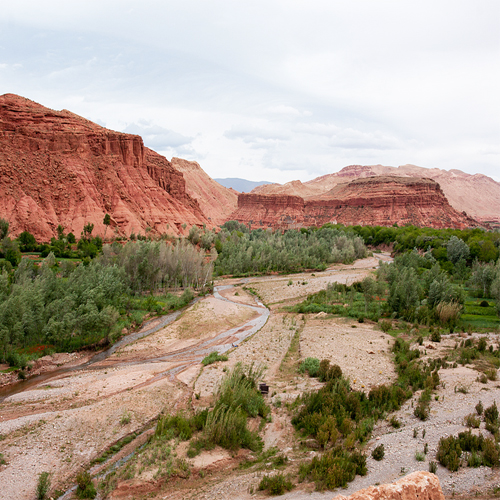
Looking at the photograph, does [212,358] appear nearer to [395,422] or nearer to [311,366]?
[311,366]

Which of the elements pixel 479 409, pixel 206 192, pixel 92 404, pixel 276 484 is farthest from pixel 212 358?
pixel 206 192

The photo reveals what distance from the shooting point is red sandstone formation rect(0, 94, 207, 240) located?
205ft

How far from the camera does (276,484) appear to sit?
32.7ft

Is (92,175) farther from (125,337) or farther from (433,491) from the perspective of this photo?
(433,491)

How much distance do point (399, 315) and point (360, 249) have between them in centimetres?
4648

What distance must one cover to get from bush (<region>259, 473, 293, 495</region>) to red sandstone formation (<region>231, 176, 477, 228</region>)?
118 meters

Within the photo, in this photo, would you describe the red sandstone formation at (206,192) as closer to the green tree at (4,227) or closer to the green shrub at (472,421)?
the green tree at (4,227)

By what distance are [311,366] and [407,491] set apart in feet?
43.5

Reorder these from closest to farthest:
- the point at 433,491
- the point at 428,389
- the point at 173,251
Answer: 1. the point at 433,491
2. the point at 428,389
3. the point at 173,251

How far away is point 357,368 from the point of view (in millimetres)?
19516

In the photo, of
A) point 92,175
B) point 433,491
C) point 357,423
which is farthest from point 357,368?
point 92,175

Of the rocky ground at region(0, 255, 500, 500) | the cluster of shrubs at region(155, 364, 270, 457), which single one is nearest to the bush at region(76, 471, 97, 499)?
the rocky ground at region(0, 255, 500, 500)

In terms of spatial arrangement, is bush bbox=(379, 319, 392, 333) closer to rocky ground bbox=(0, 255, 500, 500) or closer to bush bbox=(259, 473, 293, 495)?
rocky ground bbox=(0, 255, 500, 500)

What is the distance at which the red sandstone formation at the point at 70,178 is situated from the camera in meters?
62.4
